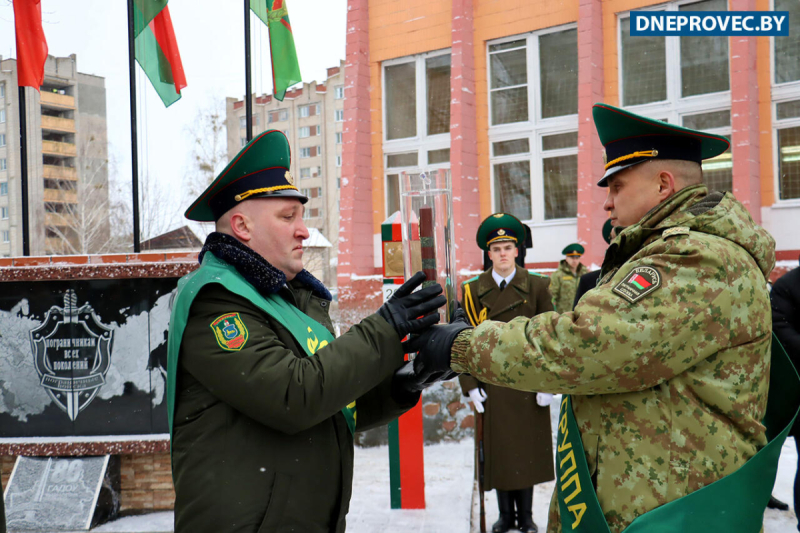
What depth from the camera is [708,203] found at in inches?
73.7

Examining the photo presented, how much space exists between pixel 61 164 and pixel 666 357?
47845 millimetres

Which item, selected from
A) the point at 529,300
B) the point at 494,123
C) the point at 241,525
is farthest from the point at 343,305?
the point at 241,525

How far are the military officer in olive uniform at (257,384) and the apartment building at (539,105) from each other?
23.6 ft

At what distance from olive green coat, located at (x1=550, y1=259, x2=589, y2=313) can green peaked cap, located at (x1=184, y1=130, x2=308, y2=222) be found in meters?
7.66

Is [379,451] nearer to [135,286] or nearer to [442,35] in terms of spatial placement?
[135,286]

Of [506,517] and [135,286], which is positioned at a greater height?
[135,286]

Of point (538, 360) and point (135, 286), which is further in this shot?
point (135, 286)

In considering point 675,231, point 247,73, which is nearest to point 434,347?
point 675,231

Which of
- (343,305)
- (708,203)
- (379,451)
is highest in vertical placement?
(708,203)

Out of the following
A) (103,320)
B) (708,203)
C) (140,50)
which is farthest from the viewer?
(140,50)

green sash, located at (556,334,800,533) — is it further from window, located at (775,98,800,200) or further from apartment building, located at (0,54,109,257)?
apartment building, located at (0,54,109,257)

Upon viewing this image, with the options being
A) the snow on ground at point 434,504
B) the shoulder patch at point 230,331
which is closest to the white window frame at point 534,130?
the snow on ground at point 434,504

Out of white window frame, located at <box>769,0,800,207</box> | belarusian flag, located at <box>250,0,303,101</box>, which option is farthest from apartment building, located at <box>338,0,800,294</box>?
belarusian flag, located at <box>250,0,303,101</box>

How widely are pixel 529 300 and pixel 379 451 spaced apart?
A: 260 cm
